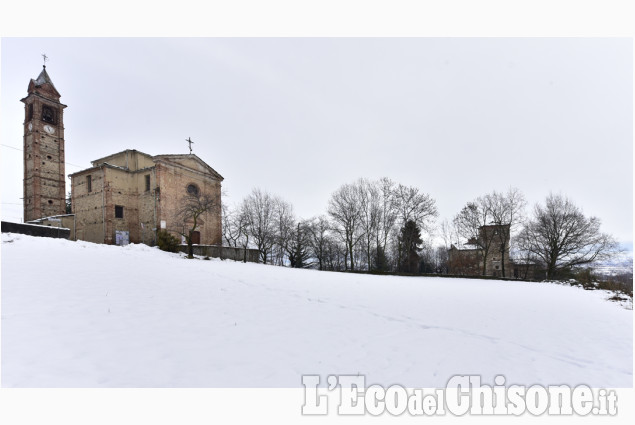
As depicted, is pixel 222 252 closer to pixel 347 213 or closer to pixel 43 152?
pixel 347 213

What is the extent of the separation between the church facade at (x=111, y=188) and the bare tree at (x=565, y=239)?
3536 cm

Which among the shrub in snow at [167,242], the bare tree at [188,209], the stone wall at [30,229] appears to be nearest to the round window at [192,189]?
the bare tree at [188,209]

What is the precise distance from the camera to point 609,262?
2814 cm

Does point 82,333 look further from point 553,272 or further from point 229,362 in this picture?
point 553,272

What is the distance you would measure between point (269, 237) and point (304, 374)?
34238mm

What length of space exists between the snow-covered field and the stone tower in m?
30.7

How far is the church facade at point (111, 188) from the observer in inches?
1041

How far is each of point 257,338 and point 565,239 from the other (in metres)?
35.9

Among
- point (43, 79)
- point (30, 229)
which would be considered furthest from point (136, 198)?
point (43, 79)

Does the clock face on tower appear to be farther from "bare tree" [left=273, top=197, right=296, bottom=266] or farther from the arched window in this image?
"bare tree" [left=273, top=197, right=296, bottom=266]

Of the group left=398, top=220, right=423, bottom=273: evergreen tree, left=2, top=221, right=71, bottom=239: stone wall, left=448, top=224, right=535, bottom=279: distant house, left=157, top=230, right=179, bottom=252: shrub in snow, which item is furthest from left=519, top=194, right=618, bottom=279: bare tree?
left=2, top=221, right=71, bottom=239: stone wall

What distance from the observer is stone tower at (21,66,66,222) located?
3019cm

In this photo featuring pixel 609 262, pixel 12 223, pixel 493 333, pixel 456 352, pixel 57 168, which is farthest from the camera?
pixel 57 168
